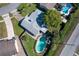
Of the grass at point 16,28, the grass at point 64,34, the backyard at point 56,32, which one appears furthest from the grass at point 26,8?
the grass at point 64,34

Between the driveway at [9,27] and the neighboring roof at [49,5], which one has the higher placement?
the neighboring roof at [49,5]

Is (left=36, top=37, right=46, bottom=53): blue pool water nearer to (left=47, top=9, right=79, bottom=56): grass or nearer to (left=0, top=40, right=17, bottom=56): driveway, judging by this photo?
(left=47, top=9, right=79, bottom=56): grass

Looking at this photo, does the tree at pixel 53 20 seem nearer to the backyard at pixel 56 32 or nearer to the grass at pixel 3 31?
the backyard at pixel 56 32

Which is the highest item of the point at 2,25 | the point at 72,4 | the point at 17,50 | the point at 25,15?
the point at 72,4

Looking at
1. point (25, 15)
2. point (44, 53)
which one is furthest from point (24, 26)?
point (44, 53)

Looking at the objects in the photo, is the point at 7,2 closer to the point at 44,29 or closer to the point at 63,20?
the point at 44,29

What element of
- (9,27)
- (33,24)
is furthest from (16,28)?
(33,24)

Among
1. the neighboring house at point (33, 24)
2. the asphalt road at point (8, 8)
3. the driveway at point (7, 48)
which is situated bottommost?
the driveway at point (7, 48)
